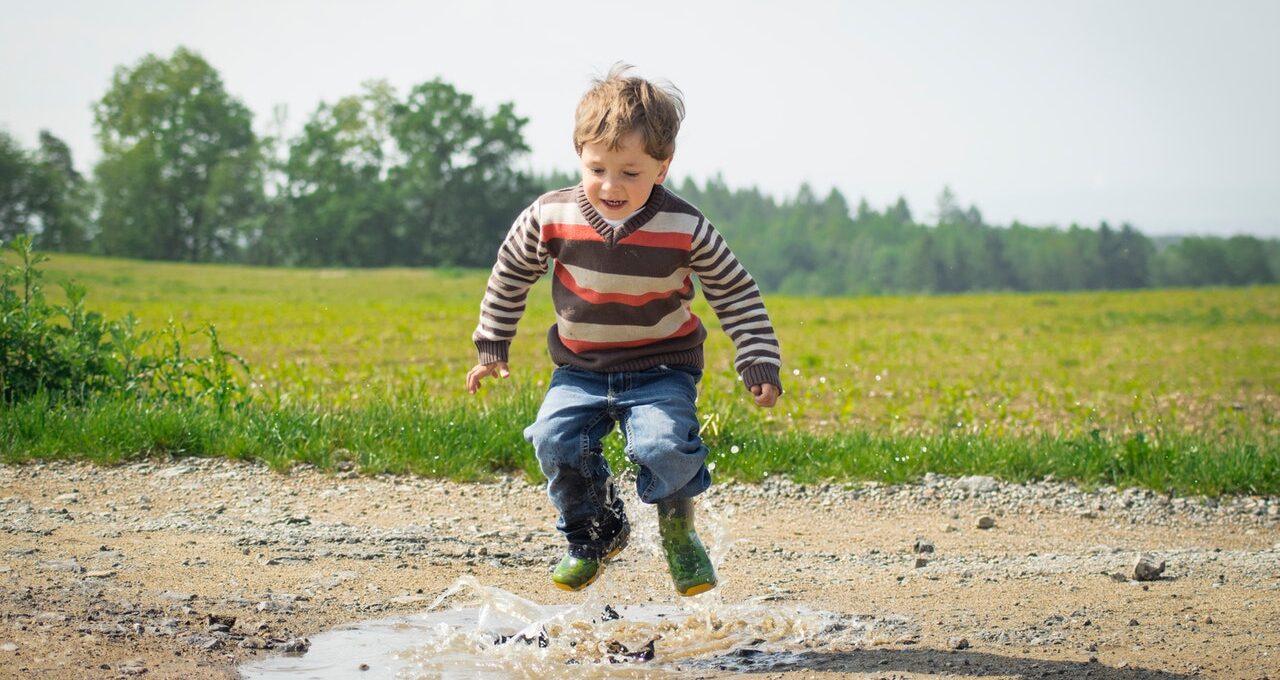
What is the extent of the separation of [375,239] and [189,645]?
37346mm

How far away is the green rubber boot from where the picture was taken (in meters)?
3.85

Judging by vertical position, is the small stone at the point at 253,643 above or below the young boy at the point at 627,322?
below

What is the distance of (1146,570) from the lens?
4.63 metres

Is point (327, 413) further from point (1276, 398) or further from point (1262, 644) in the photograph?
point (1276, 398)

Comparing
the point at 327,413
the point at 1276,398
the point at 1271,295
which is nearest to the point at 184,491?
the point at 327,413

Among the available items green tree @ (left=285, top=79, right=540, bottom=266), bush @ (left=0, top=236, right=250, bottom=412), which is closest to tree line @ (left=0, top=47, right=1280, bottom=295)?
green tree @ (left=285, top=79, right=540, bottom=266)

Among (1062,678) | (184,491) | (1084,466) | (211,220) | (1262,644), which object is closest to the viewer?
(1062,678)

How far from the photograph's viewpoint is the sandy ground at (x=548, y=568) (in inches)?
144

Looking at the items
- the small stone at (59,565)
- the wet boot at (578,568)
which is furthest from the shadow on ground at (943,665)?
the small stone at (59,565)

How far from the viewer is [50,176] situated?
31.5 meters

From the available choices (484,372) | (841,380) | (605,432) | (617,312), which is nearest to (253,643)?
(484,372)

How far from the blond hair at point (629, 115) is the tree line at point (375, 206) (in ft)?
119

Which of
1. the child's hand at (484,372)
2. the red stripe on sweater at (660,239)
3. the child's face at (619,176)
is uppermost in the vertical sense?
the child's face at (619,176)

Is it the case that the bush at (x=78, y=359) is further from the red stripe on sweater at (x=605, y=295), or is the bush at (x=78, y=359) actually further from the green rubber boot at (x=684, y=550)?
the green rubber boot at (x=684, y=550)
